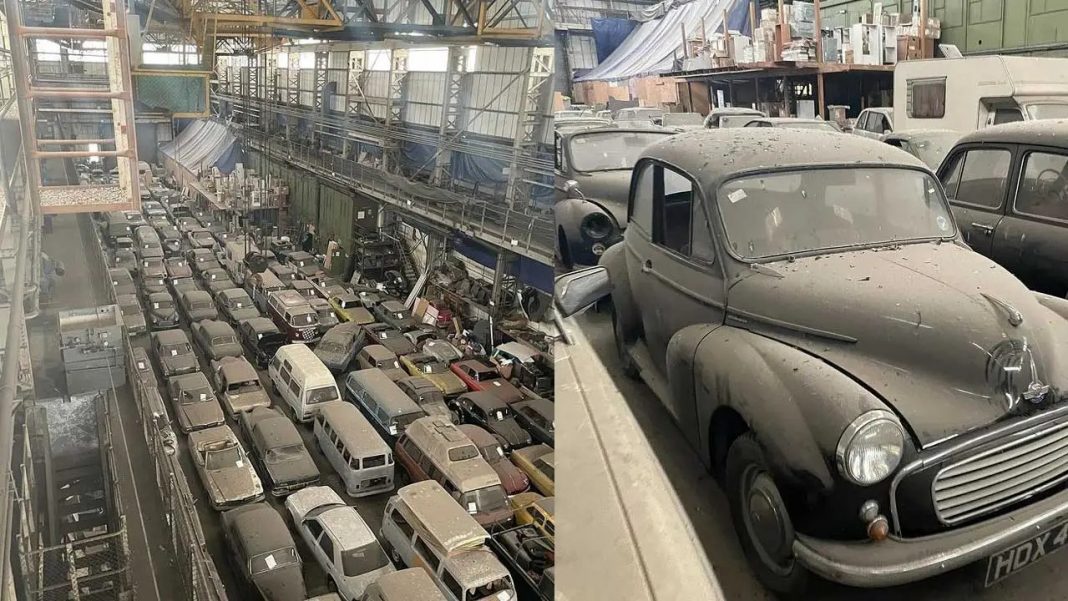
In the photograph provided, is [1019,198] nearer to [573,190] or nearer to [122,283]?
[573,190]

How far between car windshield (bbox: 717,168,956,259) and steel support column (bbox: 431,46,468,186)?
48cm

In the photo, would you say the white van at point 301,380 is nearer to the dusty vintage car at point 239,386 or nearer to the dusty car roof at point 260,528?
the dusty vintage car at point 239,386

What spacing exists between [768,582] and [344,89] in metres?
1.07

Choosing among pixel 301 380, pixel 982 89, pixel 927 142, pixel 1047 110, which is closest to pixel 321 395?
pixel 301 380

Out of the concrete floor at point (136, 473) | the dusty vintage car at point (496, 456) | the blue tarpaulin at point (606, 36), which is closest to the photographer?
the concrete floor at point (136, 473)

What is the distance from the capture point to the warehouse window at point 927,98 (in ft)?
9.00

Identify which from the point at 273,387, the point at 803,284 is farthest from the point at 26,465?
the point at 803,284

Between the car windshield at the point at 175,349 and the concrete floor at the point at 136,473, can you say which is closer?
the concrete floor at the point at 136,473

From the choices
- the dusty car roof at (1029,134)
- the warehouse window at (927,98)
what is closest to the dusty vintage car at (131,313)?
the dusty car roof at (1029,134)

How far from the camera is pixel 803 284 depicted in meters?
1.15

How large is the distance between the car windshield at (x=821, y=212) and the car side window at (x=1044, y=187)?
50cm

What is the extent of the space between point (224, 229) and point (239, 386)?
0.68 metres

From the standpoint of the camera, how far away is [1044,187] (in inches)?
65.2

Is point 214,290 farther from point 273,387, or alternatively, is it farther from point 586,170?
point 586,170
